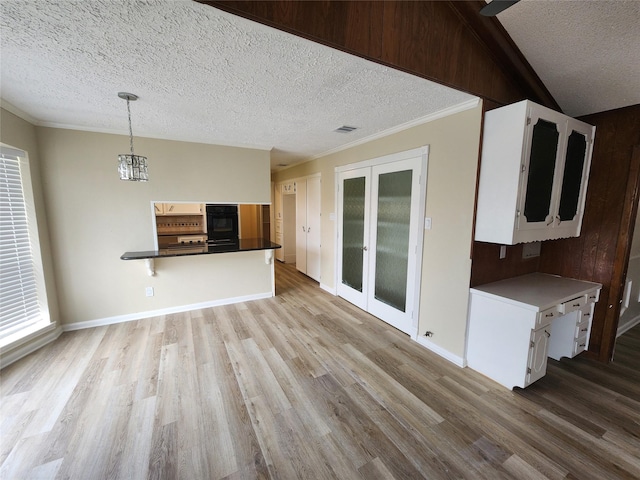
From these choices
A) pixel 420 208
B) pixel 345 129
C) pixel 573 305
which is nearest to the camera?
pixel 573 305

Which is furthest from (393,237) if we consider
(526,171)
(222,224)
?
(222,224)

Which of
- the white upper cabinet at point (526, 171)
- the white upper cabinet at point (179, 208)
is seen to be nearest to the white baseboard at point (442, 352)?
the white upper cabinet at point (526, 171)

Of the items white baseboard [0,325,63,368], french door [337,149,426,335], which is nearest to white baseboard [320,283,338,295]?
french door [337,149,426,335]

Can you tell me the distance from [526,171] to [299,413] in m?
2.50

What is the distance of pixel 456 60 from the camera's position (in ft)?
6.05

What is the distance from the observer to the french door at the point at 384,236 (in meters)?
2.86

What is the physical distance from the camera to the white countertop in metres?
2.06

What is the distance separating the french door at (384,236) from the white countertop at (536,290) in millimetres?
744

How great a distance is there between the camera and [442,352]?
261 cm

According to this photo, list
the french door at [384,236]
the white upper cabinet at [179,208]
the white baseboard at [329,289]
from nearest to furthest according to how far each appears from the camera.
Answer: the french door at [384,236] < the white upper cabinet at [179,208] < the white baseboard at [329,289]

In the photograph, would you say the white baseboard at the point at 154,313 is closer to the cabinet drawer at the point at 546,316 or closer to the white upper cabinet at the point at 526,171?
the white upper cabinet at the point at 526,171

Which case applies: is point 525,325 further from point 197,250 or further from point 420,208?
point 197,250

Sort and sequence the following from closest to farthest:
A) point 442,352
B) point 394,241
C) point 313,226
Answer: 1. point 442,352
2. point 394,241
3. point 313,226

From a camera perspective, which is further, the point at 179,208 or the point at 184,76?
the point at 179,208
